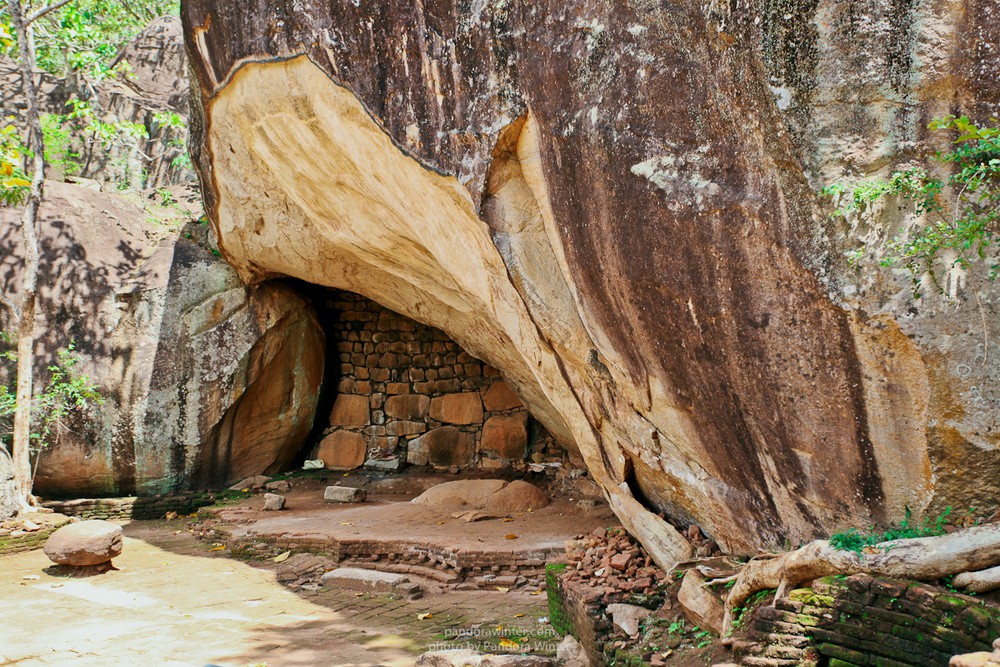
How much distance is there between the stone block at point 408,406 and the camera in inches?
421

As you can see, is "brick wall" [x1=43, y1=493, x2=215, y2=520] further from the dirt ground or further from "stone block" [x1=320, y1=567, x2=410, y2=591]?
"stone block" [x1=320, y1=567, x2=410, y2=591]

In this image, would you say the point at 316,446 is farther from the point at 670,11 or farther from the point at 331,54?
the point at 670,11

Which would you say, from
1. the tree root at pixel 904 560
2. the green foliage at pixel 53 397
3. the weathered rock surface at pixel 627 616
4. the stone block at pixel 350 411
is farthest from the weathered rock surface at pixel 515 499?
the green foliage at pixel 53 397

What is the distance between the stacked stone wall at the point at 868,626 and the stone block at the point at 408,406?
7.33m

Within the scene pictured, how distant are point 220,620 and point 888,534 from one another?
448 cm

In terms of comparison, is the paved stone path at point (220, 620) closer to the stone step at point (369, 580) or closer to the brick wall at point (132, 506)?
the stone step at point (369, 580)

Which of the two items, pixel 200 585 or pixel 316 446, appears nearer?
pixel 200 585

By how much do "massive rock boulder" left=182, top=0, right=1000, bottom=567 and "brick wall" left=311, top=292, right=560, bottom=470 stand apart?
183 inches

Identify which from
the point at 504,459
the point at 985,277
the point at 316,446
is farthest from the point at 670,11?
the point at 316,446

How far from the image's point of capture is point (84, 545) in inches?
265

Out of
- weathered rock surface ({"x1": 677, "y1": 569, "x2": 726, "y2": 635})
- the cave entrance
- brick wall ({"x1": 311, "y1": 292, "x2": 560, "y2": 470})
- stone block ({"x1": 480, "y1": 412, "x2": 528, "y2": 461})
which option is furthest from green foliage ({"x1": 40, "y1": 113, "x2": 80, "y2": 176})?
→ weathered rock surface ({"x1": 677, "y1": 569, "x2": 726, "y2": 635})

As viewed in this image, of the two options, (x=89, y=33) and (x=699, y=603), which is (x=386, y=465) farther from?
(x=89, y=33)

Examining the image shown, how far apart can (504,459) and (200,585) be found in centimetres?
442

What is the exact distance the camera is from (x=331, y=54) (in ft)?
16.8
